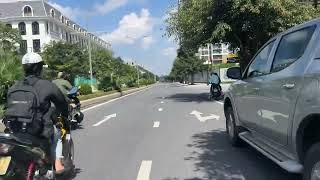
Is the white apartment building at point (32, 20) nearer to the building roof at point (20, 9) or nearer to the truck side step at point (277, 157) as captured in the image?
the building roof at point (20, 9)

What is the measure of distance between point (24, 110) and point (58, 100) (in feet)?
1.54

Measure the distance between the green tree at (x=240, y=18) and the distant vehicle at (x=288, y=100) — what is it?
1762 cm

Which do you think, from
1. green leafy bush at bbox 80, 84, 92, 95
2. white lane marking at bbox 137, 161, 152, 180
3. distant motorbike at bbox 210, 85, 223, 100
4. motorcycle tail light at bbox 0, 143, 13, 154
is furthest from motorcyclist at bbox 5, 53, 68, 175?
green leafy bush at bbox 80, 84, 92, 95

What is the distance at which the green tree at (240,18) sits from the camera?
2547 cm

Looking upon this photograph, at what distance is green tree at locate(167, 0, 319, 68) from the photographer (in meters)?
25.5

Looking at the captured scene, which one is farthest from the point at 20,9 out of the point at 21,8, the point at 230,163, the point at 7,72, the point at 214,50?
the point at 230,163

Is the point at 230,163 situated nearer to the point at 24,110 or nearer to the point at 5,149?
the point at 24,110

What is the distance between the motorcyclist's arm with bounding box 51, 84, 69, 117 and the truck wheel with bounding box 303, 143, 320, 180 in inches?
102

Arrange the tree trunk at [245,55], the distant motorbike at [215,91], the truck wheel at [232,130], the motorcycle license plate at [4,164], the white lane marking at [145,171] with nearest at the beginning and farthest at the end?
the motorcycle license plate at [4,164], the white lane marking at [145,171], the truck wheel at [232,130], the distant motorbike at [215,91], the tree trunk at [245,55]

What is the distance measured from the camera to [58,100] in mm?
5539

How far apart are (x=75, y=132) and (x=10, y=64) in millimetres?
6989

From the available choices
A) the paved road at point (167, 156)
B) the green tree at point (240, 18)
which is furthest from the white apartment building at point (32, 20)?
the paved road at point (167, 156)

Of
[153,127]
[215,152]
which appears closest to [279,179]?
[215,152]

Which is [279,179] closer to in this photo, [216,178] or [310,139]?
[216,178]
